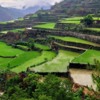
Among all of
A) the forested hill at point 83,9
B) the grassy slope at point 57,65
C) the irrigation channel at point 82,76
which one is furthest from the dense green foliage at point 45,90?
the forested hill at point 83,9

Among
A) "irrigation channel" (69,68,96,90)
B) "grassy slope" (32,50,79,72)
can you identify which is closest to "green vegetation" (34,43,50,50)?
"grassy slope" (32,50,79,72)

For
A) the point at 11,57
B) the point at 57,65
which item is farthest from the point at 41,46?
the point at 57,65

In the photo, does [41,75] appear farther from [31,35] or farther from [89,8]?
[89,8]

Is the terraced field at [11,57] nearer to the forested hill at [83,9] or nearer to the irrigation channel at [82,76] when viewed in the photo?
the irrigation channel at [82,76]

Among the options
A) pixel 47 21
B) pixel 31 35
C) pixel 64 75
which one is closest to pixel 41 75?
pixel 64 75

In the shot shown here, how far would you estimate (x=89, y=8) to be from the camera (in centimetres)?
6831

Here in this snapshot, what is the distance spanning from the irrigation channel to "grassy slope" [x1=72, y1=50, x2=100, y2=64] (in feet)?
3.21

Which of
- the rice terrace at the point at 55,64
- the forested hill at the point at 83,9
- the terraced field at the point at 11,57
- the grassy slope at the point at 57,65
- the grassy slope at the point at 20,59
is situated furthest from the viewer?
the forested hill at the point at 83,9

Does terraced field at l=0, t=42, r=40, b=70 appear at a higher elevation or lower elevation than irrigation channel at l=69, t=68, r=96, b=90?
lower

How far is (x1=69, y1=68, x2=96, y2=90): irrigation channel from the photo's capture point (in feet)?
80.0

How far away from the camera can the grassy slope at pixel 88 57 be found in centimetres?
2872

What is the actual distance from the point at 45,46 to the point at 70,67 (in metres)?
18.6

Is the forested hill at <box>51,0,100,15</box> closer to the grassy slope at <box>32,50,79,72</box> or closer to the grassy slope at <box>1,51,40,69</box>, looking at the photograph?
the grassy slope at <box>1,51,40,69</box>

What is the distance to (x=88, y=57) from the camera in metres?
30.3
